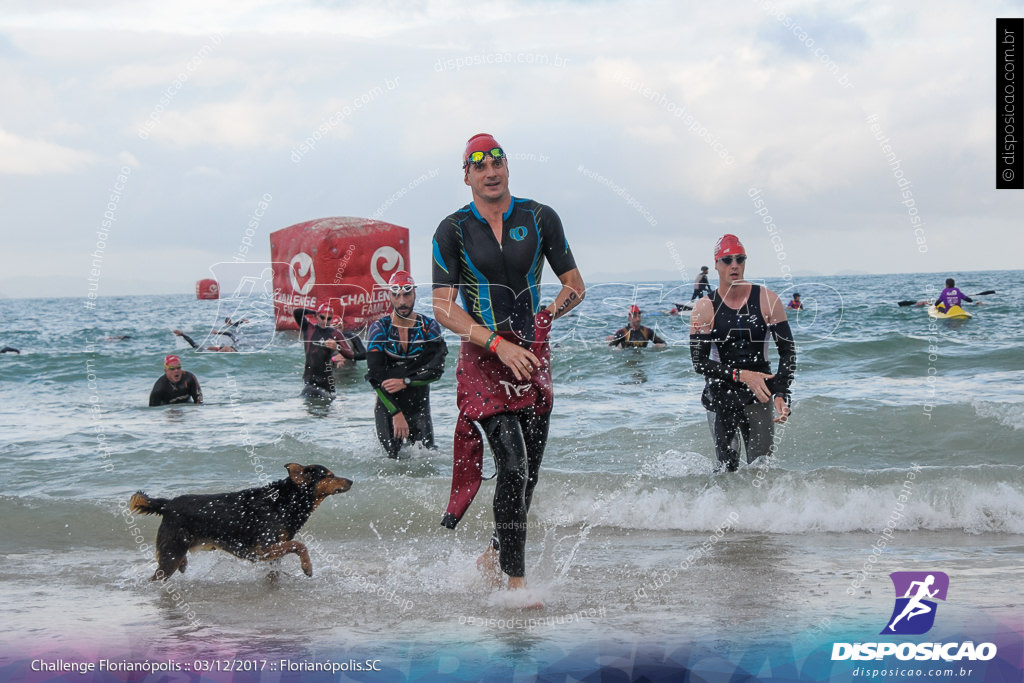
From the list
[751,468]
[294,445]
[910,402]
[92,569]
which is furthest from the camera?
[910,402]

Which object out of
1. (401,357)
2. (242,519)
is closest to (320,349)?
(401,357)

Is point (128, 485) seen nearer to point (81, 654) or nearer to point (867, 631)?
point (81, 654)

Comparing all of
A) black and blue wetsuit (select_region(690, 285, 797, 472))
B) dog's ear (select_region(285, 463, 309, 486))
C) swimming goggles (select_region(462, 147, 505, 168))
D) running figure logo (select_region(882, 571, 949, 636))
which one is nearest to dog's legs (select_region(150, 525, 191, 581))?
dog's ear (select_region(285, 463, 309, 486))

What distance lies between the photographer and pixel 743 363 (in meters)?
6.86

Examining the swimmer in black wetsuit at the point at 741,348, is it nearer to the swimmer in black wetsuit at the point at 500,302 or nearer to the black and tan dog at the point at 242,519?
the swimmer in black wetsuit at the point at 500,302

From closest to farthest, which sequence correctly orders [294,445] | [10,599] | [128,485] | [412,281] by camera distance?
[10,599]
[412,281]
[128,485]
[294,445]

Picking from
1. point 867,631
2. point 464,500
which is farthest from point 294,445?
point 867,631

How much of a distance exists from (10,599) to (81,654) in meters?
1.49

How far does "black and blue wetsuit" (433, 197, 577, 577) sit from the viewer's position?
4.63 m

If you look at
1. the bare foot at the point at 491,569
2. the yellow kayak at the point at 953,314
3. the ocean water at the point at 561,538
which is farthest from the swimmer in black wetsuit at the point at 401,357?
the yellow kayak at the point at 953,314

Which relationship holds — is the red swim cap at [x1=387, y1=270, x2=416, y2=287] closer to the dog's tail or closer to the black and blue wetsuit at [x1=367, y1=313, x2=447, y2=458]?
the black and blue wetsuit at [x1=367, y1=313, x2=447, y2=458]

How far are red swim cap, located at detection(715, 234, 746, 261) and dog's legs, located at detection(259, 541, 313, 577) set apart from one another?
3.62m

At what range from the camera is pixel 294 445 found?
36.6 feet

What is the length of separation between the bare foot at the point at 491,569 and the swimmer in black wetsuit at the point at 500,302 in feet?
0.86
